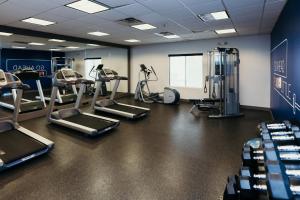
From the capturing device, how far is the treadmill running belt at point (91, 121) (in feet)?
14.6

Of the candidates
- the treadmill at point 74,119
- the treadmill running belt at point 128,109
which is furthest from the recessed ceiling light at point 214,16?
the treadmill at point 74,119

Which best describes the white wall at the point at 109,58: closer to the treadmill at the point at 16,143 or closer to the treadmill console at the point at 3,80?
the treadmill at the point at 16,143

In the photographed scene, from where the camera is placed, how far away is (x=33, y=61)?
6.50 meters

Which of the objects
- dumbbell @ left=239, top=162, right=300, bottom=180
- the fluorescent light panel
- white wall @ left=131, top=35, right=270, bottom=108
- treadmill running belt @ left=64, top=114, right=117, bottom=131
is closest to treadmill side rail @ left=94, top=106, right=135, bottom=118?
treadmill running belt @ left=64, top=114, right=117, bottom=131

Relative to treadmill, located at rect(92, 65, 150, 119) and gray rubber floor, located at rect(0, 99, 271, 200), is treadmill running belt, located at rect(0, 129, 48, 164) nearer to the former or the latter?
gray rubber floor, located at rect(0, 99, 271, 200)

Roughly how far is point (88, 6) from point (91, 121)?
239cm

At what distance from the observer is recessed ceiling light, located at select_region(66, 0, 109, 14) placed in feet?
11.6

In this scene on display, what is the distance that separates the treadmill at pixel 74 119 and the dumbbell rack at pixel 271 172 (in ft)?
9.52

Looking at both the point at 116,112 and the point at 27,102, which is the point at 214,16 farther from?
the point at 27,102

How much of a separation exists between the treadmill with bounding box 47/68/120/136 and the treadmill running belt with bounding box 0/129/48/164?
101 centimetres

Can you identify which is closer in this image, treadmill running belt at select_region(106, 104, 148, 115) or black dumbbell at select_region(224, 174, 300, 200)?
black dumbbell at select_region(224, 174, 300, 200)

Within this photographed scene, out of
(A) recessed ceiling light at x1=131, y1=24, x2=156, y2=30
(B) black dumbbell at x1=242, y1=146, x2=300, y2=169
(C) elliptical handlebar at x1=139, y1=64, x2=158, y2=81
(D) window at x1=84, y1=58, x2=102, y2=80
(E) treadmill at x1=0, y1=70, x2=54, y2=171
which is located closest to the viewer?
(B) black dumbbell at x1=242, y1=146, x2=300, y2=169

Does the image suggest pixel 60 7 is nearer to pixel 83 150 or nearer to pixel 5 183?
pixel 83 150

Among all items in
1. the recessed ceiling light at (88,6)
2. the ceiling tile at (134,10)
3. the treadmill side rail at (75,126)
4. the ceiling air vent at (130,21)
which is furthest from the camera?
the ceiling air vent at (130,21)
